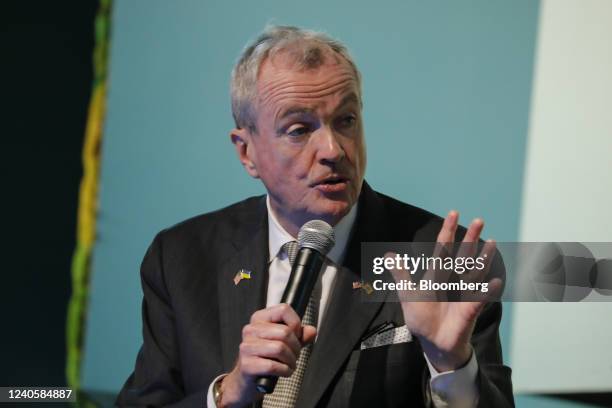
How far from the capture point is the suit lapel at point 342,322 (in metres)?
1.89

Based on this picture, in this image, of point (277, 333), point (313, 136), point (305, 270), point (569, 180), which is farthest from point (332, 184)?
point (569, 180)

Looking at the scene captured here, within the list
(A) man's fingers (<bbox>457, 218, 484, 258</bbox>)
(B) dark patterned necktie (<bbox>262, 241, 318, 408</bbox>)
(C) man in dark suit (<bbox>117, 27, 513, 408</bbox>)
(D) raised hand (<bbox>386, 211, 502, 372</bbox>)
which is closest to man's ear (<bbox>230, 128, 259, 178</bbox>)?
(C) man in dark suit (<bbox>117, 27, 513, 408</bbox>)

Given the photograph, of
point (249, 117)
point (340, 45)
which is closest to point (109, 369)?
point (249, 117)

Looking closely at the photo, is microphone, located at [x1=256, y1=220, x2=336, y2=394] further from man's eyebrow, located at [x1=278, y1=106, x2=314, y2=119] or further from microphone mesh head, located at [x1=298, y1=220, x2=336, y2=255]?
man's eyebrow, located at [x1=278, y1=106, x2=314, y2=119]

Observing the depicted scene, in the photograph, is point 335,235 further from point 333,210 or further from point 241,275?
point 241,275

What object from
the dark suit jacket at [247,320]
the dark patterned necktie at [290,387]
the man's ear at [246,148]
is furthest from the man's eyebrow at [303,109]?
the dark patterned necktie at [290,387]

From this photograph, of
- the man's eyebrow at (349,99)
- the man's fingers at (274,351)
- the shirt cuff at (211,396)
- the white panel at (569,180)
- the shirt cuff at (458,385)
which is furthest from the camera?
the white panel at (569,180)

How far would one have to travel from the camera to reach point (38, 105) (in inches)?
125

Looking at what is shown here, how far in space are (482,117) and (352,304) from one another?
710 millimetres

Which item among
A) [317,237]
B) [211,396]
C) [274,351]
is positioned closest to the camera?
[274,351]

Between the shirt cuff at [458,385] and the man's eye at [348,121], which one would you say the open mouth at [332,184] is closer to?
the man's eye at [348,121]

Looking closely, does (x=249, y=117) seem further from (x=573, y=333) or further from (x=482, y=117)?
(x=573, y=333)

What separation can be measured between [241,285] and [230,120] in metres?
0.71

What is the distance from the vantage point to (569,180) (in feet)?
7.20
